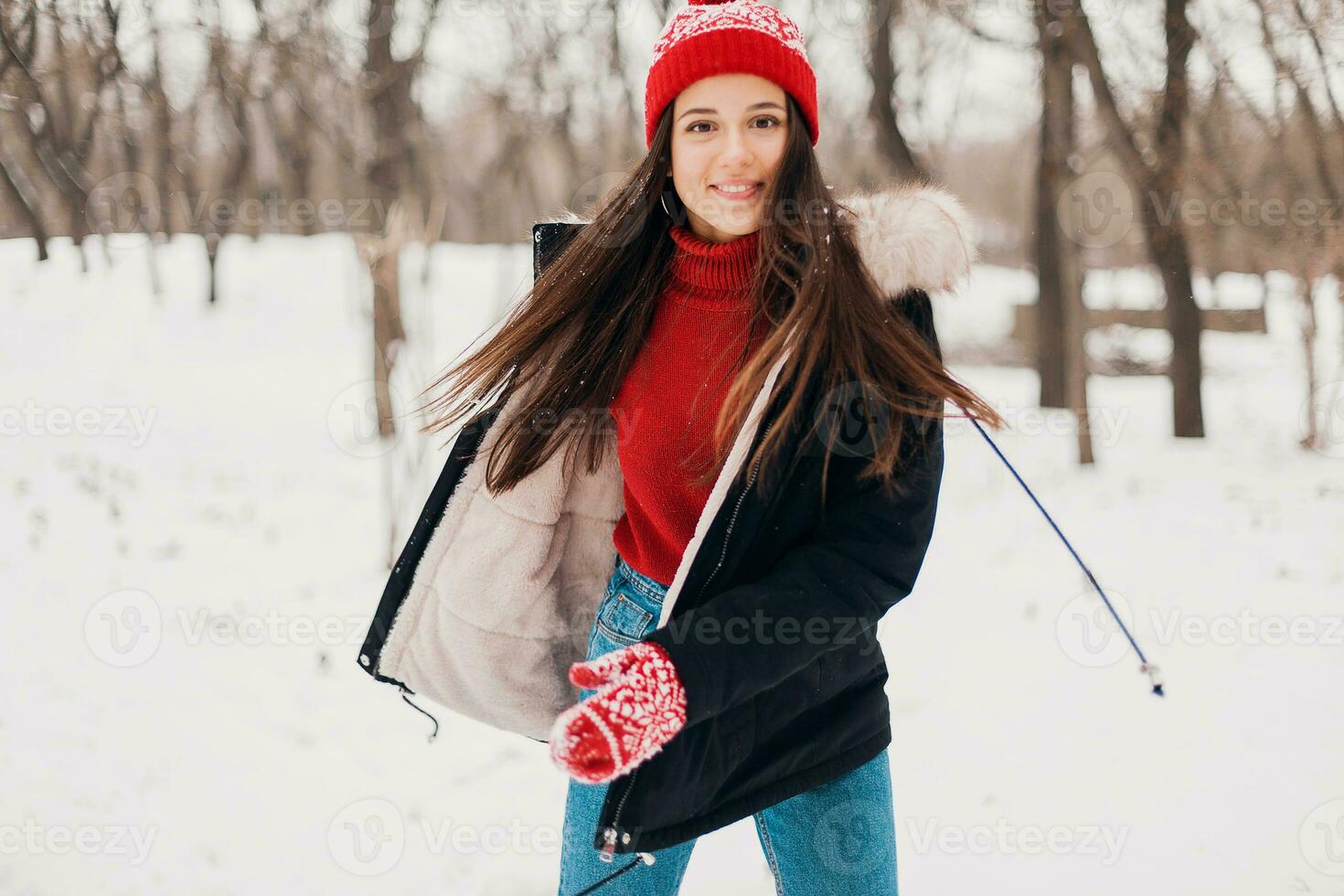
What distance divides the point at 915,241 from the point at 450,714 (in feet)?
10.7

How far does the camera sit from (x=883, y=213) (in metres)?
1.63

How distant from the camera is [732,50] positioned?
5.46 ft

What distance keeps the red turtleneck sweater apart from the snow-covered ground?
182 centimetres

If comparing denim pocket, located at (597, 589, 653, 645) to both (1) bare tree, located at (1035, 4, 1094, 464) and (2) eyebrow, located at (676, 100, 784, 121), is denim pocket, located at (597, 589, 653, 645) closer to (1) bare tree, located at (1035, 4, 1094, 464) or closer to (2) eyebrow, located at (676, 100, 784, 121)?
(2) eyebrow, located at (676, 100, 784, 121)

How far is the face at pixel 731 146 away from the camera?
1653 mm

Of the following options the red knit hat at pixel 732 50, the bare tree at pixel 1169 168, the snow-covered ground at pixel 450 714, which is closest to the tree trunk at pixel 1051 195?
the bare tree at pixel 1169 168

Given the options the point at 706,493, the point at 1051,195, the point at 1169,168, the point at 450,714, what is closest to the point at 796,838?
A: the point at 706,493

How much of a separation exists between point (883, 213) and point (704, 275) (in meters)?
0.35

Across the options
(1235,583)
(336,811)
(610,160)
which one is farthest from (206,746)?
(610,160)

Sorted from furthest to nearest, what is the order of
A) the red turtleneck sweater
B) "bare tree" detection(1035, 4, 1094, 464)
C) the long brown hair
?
"bare tree" detection(1035, 4, 1094, 464) < the red turtleneck sweater < the long brown hair

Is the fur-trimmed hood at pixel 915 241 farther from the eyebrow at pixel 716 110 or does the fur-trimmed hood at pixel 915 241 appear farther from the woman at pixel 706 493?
the eyebrow at pixel 716 110

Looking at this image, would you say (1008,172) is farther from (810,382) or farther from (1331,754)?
(810,382)

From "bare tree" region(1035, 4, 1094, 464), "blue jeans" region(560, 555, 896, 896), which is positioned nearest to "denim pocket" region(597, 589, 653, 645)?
"blue jeans" region(560, 555, 896, 896)

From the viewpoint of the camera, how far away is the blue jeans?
1.63 metres
